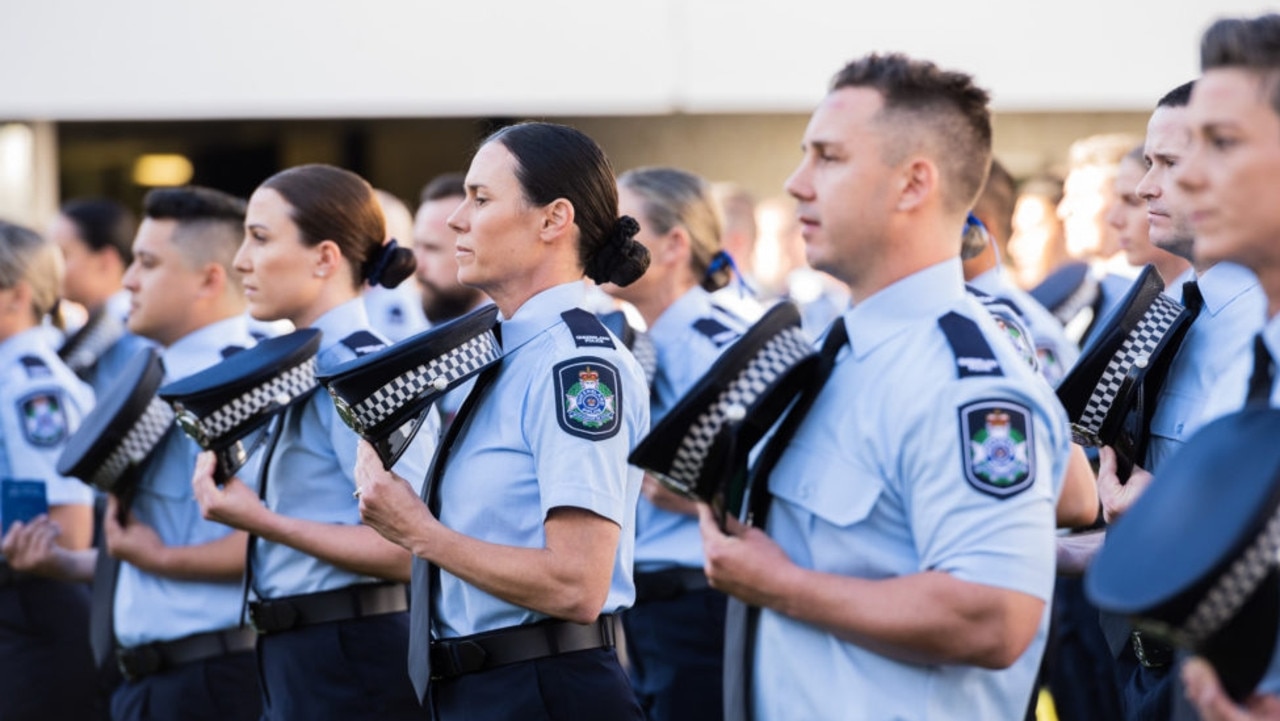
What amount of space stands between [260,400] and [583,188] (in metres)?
1.03

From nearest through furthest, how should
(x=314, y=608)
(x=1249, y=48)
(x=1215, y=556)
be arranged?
(x=1215, y=556) < (x=1249, y=48) < (x=314, y=608)

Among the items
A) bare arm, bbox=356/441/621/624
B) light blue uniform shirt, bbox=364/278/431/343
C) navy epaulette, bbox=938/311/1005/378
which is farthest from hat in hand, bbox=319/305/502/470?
light blue uniform shirt, bbox=364/278/431/343

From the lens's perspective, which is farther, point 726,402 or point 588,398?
point 588,398

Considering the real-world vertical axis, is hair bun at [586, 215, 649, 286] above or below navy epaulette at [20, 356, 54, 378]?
above

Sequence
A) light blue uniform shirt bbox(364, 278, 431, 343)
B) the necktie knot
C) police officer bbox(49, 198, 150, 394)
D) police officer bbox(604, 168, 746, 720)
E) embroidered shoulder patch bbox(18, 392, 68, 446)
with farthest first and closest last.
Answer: police officer bbox(49, 198, 150, 394)
light blue uniform shirt bbox(364, 278, 431, 343)
embroidered shoulder patch bbox(18, 392, 68, 446)
police officer bbox(604, 168, 746, 720)
the necktie knot

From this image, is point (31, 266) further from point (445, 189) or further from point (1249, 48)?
point (1249, 48)

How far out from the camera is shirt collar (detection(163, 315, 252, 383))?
4859 millimetres

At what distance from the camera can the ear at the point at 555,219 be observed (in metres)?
3.44

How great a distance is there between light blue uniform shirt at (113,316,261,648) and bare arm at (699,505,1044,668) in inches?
87.5

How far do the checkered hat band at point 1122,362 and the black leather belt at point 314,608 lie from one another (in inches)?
Result: 69.7

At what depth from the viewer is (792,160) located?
44.5ft

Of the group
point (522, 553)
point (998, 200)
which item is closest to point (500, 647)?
point (522, 553)

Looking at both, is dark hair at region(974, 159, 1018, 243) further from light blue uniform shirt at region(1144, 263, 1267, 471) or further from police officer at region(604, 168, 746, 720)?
light blue uniform shirt at region(1144, 263, 1267, 471)

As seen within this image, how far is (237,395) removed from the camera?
12.9ft
